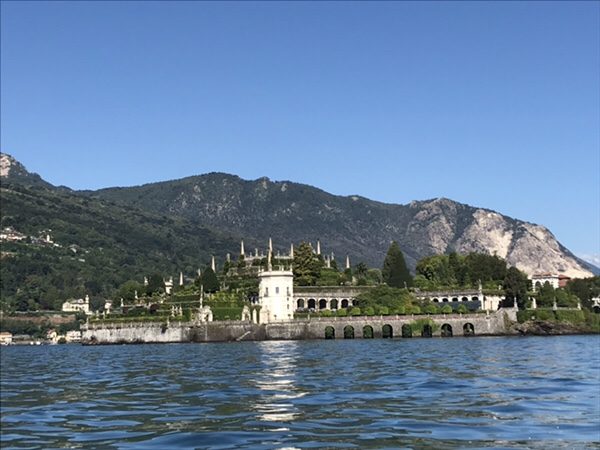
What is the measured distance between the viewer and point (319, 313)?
132 metres

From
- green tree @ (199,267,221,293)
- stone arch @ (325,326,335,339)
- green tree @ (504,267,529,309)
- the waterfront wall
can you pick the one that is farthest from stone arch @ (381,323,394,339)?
green tree @ (199,267,221,293)

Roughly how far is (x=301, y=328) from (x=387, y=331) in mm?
13917

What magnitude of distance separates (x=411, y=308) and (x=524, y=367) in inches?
3480

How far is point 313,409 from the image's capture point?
91.5ft

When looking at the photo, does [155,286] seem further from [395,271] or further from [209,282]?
[395,271]

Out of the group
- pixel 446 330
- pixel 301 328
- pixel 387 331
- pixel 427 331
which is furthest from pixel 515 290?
pixel 301 328

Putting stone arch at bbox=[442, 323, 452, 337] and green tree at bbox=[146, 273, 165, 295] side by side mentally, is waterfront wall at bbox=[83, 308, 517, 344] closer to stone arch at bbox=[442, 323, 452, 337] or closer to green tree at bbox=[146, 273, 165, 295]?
stone arch at bbox=[442, 323, 452, 337]

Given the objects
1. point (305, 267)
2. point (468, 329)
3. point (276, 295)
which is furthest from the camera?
point (305, 267)

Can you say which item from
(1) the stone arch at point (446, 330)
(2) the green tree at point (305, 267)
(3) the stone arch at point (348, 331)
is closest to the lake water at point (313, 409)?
(3) the stone arch at point (348, 331)

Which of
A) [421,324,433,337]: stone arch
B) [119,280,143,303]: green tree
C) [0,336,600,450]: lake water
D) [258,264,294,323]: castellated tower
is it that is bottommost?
[0,336,600,450]: lake water

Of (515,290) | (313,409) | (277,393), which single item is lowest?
(313,409)

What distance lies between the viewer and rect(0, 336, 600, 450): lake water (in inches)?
843

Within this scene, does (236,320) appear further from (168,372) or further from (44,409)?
(44,409)

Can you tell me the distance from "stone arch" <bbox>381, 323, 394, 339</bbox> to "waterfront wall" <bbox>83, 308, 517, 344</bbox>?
0.93 feet
